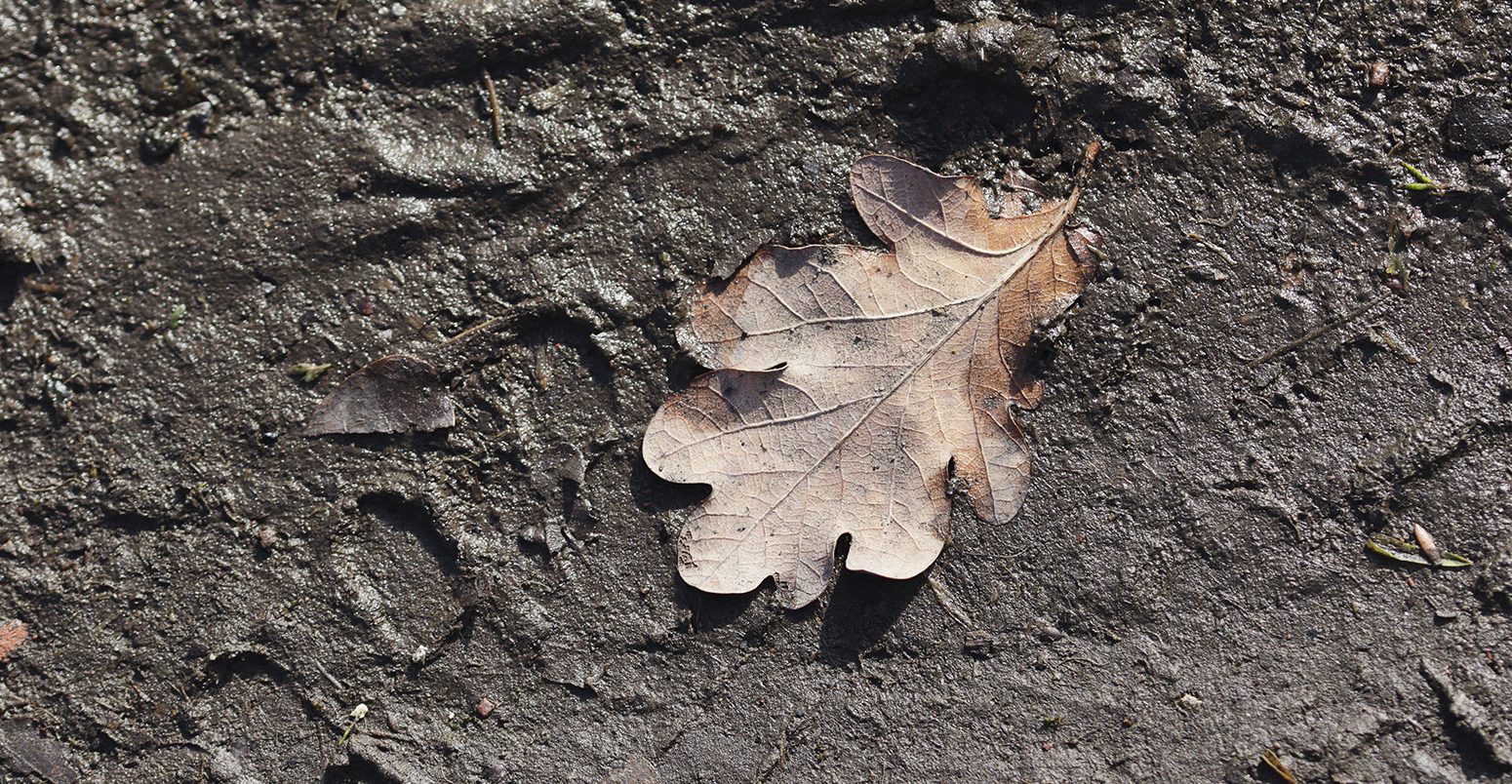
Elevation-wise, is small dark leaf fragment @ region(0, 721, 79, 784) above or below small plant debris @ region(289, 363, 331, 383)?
below

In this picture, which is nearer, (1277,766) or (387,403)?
(1277,766)

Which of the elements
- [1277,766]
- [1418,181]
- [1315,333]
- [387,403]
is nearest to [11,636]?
[387,403]

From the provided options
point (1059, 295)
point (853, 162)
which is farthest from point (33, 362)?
point (1059, 295)

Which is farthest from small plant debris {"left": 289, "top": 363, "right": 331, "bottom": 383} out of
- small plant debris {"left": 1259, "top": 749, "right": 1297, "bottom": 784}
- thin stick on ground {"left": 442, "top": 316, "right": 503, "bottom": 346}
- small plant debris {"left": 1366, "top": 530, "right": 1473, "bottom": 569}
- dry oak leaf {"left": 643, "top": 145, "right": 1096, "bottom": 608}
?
small plant debris {"left": 1366, "top": 530, "right": 1473, "bottom": 569}

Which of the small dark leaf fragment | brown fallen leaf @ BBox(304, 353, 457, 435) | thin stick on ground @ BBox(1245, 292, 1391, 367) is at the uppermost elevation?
thin stick on ground @ BBox(1245, 292, 1391, 367)

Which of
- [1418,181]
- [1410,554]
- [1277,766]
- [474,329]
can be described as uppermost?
[1418,181]

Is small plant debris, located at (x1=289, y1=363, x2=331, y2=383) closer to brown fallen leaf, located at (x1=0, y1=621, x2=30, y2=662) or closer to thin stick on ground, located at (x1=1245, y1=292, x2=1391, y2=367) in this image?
brown fallen leaf, located at (x1=0, y1=621, x2=30, y2=662)

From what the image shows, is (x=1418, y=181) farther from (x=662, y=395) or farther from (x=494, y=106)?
(x=494, y=106)
